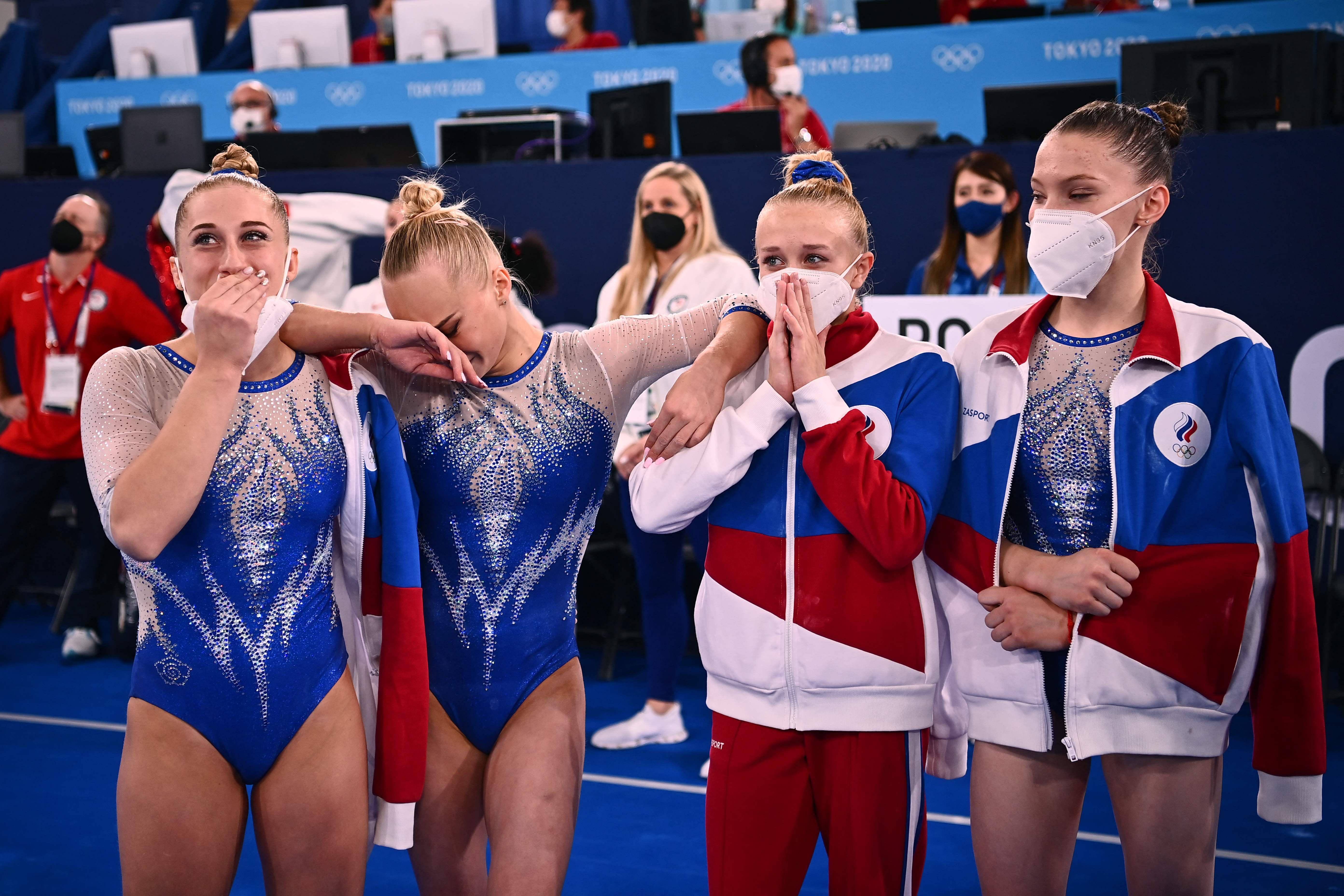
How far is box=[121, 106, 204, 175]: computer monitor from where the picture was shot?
21.9 ft

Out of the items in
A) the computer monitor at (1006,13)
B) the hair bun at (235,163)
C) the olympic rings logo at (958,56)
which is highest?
the computer monitor at (1006,13)

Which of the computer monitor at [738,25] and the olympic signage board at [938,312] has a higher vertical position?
the computer monitor at [738,25]

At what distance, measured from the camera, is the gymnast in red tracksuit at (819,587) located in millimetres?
1953

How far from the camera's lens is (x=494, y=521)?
2.06m

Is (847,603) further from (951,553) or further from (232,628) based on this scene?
(232,628)

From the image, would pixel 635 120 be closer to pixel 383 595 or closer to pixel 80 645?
pixel 80 645

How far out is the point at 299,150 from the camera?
6480mm

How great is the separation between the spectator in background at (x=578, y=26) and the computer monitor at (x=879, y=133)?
3778 millimetres

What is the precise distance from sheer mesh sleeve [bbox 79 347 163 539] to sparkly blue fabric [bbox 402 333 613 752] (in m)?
0.45

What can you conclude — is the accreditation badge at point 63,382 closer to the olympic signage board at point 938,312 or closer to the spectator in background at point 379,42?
the olympic signage board at point 938,312

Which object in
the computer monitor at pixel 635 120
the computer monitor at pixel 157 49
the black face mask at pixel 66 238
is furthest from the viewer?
the computer monitor at pixel 157 49

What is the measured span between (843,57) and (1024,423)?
698cm

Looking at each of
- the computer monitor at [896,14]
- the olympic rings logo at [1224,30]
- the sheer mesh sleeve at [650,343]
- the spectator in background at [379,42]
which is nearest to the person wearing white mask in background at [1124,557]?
the sheer mesh sleeve at [650,343]

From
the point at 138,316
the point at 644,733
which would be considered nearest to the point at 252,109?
the point at 138,316
